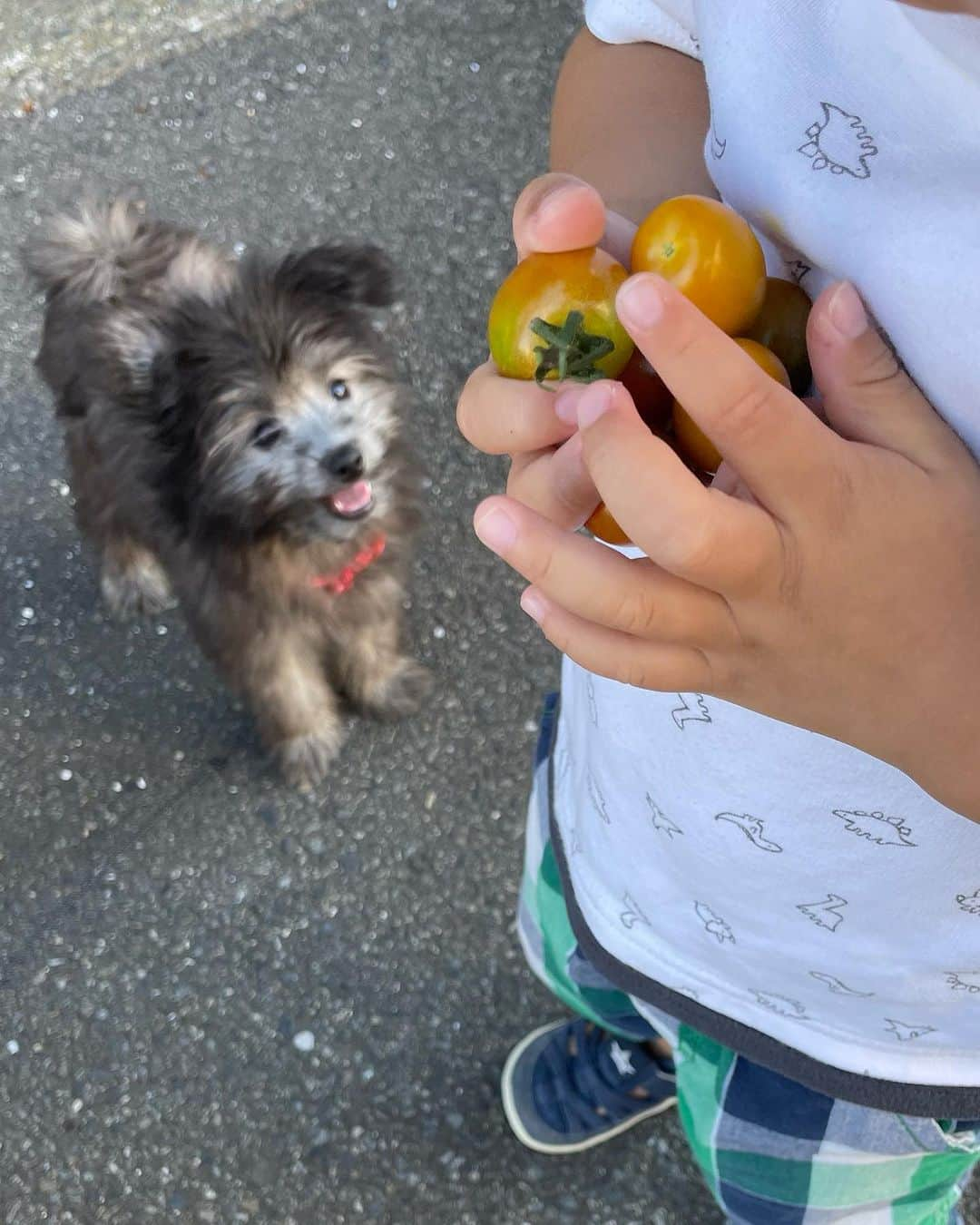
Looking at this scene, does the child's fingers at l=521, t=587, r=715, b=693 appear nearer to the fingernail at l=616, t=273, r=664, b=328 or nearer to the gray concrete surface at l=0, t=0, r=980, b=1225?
the fingernail at l=616, t=273, r=664, b=328

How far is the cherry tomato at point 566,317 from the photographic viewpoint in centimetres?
50

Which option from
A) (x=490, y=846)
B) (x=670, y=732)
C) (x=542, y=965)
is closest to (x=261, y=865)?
(x=490, y=846)

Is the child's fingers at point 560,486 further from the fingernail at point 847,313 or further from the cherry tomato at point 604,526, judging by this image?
the fingernail at point 847,313

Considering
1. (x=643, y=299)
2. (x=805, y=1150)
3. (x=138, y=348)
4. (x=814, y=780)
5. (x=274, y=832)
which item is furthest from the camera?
(x=274, y=832)

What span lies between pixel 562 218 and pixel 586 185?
1.2 inches

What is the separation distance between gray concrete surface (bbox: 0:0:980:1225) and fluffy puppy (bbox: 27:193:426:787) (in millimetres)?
196

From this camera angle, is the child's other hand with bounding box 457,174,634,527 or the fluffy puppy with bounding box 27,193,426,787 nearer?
the child's other hand with bounding box 457,174,634,527

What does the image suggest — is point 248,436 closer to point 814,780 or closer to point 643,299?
point 814,780

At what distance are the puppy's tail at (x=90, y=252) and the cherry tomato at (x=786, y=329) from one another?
4.25ft

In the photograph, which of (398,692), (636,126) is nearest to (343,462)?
(398,692)

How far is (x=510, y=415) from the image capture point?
56cm

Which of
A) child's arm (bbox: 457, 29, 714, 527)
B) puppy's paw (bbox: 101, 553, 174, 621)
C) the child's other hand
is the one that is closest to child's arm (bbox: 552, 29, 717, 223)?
child's arm (bbox: 457, 29, 714, 527)

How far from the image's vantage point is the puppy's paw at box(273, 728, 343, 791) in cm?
181

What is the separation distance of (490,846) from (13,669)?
0.93 metres
